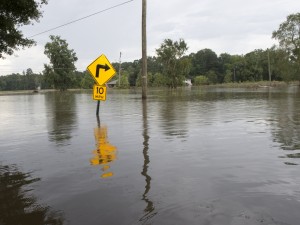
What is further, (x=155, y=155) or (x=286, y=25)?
(x=286, y=25)

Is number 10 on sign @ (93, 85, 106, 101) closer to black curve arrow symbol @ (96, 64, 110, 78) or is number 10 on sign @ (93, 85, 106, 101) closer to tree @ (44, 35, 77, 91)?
black curve arrow symbol @ (96, 64, 110, 78)

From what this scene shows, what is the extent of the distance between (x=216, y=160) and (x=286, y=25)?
246 feet

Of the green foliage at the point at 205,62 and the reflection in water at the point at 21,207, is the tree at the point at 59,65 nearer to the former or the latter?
the green foliage at the point at 205,62

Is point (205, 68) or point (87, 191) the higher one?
point (205, 68)

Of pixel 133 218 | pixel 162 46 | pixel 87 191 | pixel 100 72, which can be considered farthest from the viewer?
pixel 162 46

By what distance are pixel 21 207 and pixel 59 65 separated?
323 ft

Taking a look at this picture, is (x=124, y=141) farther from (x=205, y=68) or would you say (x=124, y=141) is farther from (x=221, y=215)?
(x=205, y=68)

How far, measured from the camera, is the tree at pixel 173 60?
64.2 meters

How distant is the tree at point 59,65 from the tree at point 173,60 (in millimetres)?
40061

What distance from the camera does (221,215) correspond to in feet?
10.3

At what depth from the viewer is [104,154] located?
606 centimetres

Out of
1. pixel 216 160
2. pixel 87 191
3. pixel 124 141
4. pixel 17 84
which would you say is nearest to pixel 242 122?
pixel 124 141

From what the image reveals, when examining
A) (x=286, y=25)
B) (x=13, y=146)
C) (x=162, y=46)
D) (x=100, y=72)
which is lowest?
(x=13, y=146)

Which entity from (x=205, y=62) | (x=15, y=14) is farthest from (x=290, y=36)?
(x=205, y=62)
